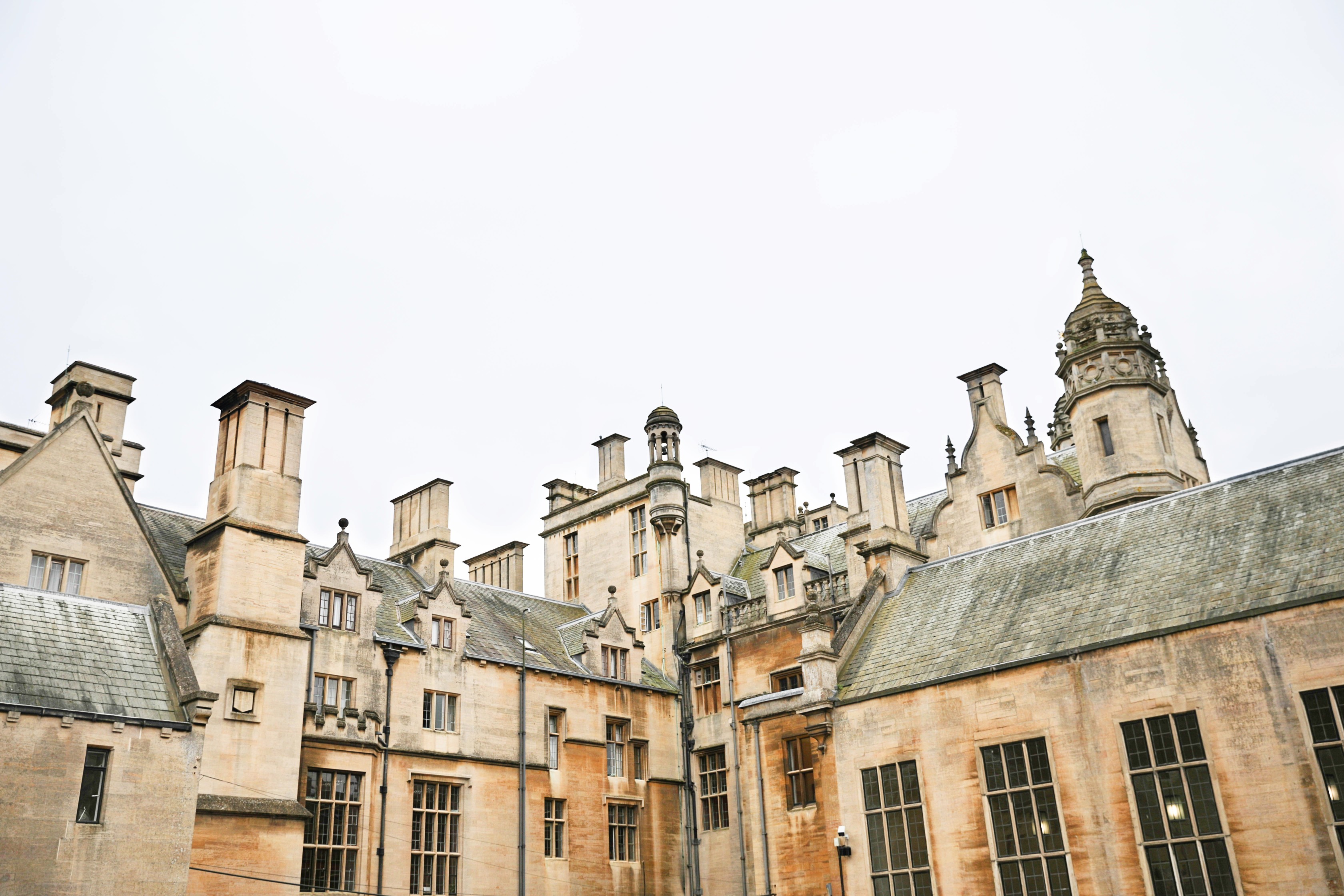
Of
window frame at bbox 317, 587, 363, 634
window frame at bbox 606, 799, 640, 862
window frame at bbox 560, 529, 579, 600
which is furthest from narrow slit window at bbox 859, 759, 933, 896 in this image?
window frame at bbox 560, 529, 579, 600

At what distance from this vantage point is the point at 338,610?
3183 centimetres

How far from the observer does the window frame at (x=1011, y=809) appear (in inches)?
984

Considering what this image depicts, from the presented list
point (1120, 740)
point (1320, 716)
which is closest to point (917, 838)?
point (1120, 740)

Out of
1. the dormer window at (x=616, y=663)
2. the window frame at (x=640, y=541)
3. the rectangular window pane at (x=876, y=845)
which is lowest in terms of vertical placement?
the rectangular window pane at (x=876, y=845)

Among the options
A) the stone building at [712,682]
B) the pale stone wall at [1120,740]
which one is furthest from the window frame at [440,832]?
the pale stone wall at [1120,740]

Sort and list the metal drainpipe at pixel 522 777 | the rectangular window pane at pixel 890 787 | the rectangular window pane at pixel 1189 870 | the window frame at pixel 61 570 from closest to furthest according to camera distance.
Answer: the rectangular window pane at pixel 1189 870 < the window frame at pixel 61 570 < the rectangular window pane at pixel 890 787 < the metal drainpipe at pixel 522 777

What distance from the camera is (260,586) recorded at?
28.8 meters

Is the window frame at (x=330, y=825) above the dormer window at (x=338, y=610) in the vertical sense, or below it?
below

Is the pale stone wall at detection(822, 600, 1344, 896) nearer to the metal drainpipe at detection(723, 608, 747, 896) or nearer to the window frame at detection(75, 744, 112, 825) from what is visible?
the metal drainpipe at detection(723, 608, 747, 896)

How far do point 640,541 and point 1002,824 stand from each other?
65.7 feet

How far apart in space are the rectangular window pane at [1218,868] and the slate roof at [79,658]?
20152 millimetres

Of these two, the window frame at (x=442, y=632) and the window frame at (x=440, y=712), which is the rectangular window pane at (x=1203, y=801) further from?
the window frame at (x=442, y=632)

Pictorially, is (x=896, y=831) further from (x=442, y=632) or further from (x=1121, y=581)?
(x=442, y=632)

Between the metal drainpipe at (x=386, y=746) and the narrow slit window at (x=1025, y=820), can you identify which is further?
the metal drainpipe at (x=386, y=746)
